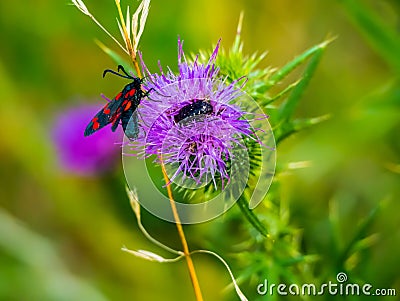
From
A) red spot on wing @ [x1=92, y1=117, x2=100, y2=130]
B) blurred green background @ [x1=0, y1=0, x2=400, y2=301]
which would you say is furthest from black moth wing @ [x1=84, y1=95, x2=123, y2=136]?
blurred green background @ [x1=0, y1=0, x2=400, y2=301]

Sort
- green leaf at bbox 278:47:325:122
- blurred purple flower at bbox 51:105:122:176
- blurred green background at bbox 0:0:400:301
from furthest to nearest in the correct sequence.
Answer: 1. blurred purple flower at bbox 51:105:122:176
2. blurred green background at bbox 0:0:400:301
3. green leaf at bbox 278:47:325:122

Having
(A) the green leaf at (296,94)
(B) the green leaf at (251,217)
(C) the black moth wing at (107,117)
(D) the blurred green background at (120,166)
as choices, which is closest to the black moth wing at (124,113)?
(C) the black moth wing at (107,117)

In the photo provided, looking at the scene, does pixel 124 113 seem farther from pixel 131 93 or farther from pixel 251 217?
pixel 251 217

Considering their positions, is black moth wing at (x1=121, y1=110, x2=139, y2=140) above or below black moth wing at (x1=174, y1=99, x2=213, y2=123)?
below

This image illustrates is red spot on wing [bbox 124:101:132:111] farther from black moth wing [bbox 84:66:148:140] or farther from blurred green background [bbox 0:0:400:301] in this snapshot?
blurred green background [bbox 0:0:400:301]

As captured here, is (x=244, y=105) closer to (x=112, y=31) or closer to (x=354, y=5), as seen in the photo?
(x=354, y=5)

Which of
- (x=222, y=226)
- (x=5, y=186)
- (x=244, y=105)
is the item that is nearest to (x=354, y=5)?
(x=222, y=226)
